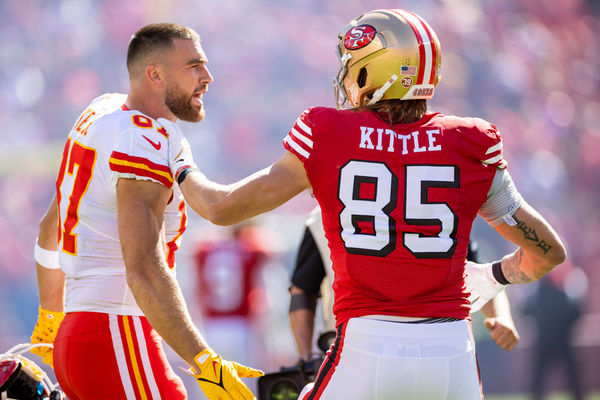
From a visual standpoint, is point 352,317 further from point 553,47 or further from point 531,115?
point 553,47

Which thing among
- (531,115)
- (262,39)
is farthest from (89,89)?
(531,115)

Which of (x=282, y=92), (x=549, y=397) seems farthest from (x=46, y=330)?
(x=282, y=92)

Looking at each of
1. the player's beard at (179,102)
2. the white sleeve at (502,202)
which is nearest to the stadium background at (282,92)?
the player's beard at (179,102)

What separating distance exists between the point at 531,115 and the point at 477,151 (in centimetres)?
865

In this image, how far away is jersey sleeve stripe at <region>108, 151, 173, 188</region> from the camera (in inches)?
92.7

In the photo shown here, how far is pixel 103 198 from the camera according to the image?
2451 mm

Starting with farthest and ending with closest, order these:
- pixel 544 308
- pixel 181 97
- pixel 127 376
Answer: pixel 544 308 < pixel 181 97 < pixel 127 376

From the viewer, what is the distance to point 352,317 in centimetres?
201

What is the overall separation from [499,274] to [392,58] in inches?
34.3

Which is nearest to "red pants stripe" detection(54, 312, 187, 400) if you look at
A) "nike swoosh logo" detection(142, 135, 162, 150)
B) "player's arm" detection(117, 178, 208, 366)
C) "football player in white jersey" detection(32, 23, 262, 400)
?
"football player in white jersey" detection(32, 23, 262, 400)

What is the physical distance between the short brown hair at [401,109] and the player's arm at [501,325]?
1.13 metres

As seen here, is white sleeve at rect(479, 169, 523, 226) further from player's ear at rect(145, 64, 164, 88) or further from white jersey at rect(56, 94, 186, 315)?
player's ear at rect(145, 64, 164, 88)

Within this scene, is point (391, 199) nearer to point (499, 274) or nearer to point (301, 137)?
point (301, 137)

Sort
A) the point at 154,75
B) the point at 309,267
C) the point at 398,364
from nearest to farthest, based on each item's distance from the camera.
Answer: the point at 398,364
the point at 154,75
the point at 309,267
